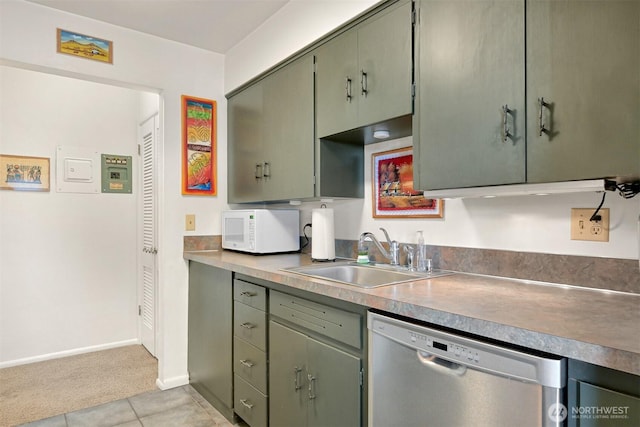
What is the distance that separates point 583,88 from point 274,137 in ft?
5.62

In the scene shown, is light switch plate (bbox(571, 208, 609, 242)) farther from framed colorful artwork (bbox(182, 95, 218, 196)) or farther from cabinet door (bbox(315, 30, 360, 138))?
framed colorful artwork (bbox(182, 95, 218, 196))

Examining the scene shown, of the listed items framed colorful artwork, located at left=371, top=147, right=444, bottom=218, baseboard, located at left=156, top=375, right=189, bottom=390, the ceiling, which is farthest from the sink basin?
the ceiling

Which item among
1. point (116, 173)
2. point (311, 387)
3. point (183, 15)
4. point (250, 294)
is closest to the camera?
point (311, 387)

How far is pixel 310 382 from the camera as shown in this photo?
5.20 ft

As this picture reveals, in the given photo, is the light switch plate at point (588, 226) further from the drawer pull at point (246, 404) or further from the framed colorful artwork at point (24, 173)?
the framed colorful artwork at point (24, 173)

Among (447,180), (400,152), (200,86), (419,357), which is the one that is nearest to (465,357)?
(419,357)

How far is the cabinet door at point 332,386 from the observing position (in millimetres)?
1379

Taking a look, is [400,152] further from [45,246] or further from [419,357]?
[45,246]

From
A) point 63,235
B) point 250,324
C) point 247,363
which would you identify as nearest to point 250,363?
point 247,363

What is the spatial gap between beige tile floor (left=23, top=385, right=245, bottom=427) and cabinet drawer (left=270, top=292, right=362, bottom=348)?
0.94 m

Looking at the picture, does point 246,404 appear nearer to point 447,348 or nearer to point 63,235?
point 447,348

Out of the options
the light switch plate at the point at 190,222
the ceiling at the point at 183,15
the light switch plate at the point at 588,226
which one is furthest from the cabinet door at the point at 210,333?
the light switch plate at the point at 588,226

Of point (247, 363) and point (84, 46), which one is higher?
point (84, 46)

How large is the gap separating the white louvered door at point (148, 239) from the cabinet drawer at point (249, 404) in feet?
4.29
